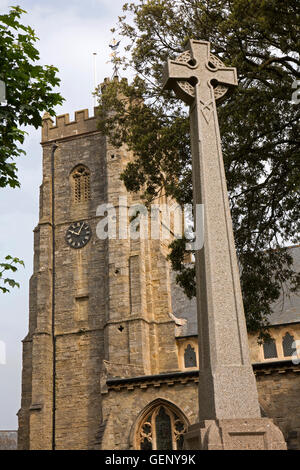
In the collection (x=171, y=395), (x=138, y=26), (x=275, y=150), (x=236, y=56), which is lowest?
(x=171, y=395)

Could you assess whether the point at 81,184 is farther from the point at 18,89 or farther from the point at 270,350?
the point at 18,89

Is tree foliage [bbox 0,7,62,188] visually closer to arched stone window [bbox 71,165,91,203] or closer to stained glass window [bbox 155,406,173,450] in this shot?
stained glass window [bbox 155,406,173,450]

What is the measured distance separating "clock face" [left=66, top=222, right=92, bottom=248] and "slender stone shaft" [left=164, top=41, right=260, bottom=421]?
2689cm

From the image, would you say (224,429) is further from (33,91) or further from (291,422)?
(291,422)

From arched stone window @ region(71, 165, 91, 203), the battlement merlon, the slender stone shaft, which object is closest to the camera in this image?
the slender stone shaft

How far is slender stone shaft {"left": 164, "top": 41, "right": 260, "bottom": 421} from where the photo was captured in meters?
5.61

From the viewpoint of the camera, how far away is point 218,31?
12648 mm

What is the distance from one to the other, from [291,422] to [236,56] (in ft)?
35.7

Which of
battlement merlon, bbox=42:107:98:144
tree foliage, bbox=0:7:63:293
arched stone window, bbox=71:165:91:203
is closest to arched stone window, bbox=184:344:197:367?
arched stone window, bbox=71:165:91:203

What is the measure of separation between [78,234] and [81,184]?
3.62 meters

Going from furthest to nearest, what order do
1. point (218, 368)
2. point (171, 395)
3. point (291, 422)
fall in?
point (171, 395) → point (291, 422) → point (218, 368)

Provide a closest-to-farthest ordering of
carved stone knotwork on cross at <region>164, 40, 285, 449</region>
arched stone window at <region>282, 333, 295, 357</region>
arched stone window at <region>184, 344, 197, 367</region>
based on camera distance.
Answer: carved stone knotwork on cross at <region>164, 40, 285, 449</region> → arched stone window at <region>282, 333, 295, 357</region> → arched stone window at <region>184, 344, 197, 367</region>

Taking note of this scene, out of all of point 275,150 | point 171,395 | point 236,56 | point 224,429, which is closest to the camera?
point 224,429
